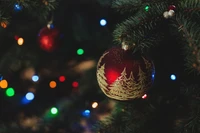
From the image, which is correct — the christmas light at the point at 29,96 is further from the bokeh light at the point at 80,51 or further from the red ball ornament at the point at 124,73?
the red ball ornament at the point at 124,73

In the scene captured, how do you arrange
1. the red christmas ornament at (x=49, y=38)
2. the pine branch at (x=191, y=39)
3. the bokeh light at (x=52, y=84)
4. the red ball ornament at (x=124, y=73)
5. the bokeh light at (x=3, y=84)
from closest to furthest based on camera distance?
the pine branch at (x=191, y=39) < the red ball ornament at (x=124, y=73) < the red christmas ornament at (x=49, y=38) < the bokeh light at (x=3, y=84) < the bokeh light at (x=52, y=84)

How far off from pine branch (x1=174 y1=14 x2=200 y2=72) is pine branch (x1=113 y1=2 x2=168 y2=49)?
46mm

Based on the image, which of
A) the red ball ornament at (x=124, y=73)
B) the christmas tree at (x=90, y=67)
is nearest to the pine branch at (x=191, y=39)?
the christmas tree at (x=90, y=67)

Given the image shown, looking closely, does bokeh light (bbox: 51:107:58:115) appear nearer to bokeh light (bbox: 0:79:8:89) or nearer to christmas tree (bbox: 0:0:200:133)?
christmas tree (bbox: 0:0:200:133)

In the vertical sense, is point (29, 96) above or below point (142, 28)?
above

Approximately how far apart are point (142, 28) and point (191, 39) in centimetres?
13

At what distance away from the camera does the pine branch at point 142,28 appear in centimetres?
58

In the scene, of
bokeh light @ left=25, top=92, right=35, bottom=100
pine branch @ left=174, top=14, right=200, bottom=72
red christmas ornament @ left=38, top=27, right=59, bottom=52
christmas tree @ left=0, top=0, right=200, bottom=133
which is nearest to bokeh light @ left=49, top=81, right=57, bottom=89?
christmas tree @ left=0, top=0, right=200, bottom=133

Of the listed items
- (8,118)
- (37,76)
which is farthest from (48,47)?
(8,118)

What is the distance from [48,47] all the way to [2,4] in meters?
0.26

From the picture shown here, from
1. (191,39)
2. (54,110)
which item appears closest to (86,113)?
(54,110)

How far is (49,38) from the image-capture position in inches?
36.2

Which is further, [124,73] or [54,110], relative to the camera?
[54,110]

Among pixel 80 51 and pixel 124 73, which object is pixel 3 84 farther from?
Answer: pixel 124 73
